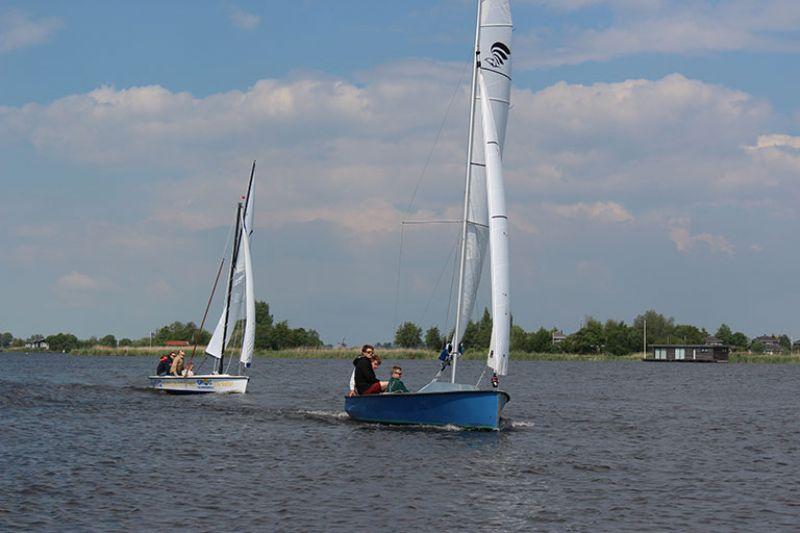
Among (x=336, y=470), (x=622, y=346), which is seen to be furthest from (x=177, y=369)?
(x=622, y=346)

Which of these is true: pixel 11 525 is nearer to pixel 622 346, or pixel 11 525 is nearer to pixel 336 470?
pixel 336 470

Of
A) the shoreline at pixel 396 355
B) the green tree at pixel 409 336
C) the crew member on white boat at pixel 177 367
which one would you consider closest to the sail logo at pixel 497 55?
the crew member on white boat at pixel 177 367

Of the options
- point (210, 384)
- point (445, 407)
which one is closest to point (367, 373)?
point (445, 407)

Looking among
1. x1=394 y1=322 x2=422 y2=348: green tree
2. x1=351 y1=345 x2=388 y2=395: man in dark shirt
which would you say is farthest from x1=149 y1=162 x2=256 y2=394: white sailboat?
x1=394 y1=322 x2=422 y2=348: green tree

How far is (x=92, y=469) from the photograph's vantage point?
25.4 m

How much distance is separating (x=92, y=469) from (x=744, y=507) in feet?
51.4

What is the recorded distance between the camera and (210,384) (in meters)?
49.4

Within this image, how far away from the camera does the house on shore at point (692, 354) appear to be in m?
172

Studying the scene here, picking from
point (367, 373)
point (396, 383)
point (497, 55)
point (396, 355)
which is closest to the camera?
point (497, 55)

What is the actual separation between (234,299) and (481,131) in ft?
74.7

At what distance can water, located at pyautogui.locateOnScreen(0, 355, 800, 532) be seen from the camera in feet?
65.0

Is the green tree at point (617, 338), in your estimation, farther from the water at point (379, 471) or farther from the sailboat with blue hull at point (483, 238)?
the sailboat with blue hull at point (483, 238)

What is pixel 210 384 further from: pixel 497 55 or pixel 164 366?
pixel 497 55

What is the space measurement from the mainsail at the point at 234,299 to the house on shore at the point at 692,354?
133958mm
